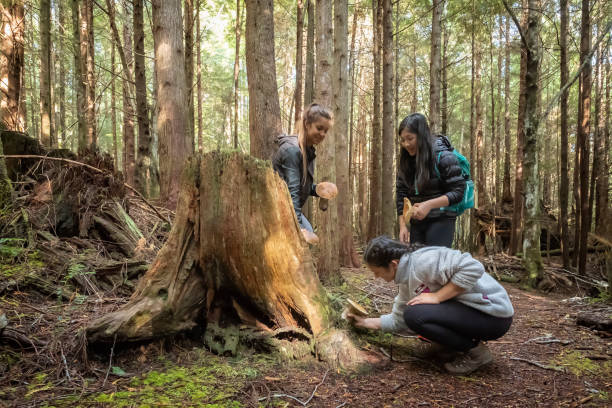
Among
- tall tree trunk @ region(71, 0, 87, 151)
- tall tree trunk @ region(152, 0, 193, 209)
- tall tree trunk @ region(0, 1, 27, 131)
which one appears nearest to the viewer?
tall tree trunk @ region(0, 1, 27, 131)

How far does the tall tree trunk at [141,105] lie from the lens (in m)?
8.20

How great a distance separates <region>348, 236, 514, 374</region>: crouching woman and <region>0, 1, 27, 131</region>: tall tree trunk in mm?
7042

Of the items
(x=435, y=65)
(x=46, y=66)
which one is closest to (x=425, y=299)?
(x=435, y=65)

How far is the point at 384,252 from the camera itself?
2.48 meters

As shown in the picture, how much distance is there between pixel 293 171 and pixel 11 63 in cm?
654

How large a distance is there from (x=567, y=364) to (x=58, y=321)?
395 centimetres

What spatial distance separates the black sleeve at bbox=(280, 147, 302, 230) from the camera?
9.90ft

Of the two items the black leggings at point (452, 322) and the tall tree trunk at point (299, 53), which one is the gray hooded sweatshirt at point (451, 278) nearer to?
the black leggings at point (452, 322)

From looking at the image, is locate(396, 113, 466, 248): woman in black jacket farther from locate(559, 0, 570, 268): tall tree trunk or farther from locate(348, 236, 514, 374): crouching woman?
locate(559, 0, 570, 268): tall tree trunk

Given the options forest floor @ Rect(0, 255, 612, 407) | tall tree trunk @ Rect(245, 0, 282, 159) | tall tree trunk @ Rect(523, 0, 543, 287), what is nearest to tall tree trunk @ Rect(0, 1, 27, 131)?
tall tree trunk @ Rect(245, 0, 282, 159)

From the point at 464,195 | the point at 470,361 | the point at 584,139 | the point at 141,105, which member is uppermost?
the point at 141,105

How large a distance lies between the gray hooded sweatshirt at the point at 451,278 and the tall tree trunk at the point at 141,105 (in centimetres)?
746

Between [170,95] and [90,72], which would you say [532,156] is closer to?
[170,95]

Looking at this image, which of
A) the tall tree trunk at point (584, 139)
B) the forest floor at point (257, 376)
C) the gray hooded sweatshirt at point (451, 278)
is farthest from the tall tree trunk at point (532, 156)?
the gray hooded sweatshirt at point (451, 278)
